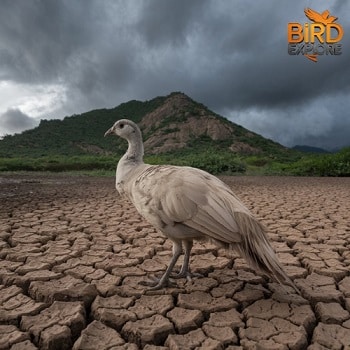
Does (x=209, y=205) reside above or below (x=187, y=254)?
above

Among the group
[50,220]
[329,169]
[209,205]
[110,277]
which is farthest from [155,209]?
[329,169]

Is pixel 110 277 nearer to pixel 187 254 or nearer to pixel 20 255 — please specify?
pixel 187 254

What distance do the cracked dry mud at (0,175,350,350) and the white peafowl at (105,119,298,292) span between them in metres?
0.29

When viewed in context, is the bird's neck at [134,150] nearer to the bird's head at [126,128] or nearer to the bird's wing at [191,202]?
the bird's head at [126,128]

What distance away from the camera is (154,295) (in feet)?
7.89

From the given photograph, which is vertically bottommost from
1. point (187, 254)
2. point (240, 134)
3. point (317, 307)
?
point (317, 307)

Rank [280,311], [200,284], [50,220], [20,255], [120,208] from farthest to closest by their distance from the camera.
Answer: [120,208] → [50,220] → [20,255] → [200,284] → [280,311]

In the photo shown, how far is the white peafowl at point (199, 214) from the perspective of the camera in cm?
213

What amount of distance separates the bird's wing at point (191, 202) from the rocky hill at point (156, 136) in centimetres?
3467

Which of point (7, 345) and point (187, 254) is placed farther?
point (187, 254)

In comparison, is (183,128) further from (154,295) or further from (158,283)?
(154,295)

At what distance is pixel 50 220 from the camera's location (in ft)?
16.2

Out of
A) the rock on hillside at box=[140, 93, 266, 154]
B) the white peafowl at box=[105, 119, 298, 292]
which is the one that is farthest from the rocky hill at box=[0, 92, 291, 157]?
the white peafowl at box=[105, 119, 298, 292]

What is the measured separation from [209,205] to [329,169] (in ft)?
46.6
